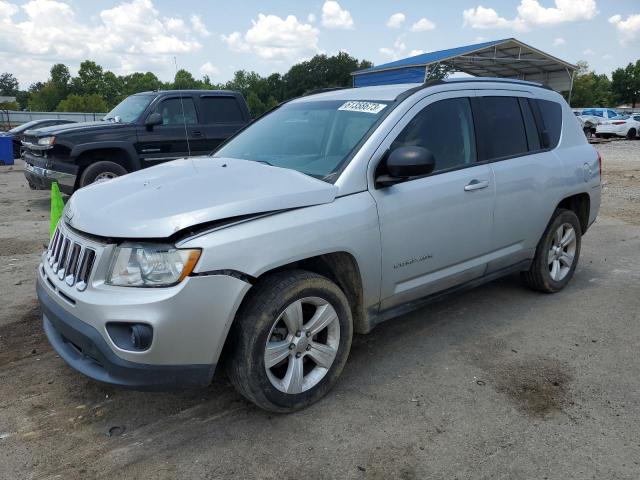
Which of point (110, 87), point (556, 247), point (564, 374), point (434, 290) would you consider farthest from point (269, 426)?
point (110, 87)

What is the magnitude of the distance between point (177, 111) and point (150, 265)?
7447mm

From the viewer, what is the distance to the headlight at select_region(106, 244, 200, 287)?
8.16 feet

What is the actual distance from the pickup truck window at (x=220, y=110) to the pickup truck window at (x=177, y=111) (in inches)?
7.9

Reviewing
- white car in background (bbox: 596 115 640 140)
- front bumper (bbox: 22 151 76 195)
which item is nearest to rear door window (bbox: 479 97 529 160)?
front bumper (bbox: 22 151 76 195)

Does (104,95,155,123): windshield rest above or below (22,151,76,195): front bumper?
→ above

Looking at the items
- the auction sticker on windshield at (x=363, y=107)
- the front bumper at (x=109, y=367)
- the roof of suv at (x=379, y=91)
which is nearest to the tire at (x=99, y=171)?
the roof of suv at (x=379, y=91)

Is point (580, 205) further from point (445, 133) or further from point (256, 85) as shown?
point (256, 85)

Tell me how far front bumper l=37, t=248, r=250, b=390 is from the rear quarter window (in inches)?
129

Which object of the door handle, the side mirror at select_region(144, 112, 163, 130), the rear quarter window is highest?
the side mirror at select_region(144, 112, 163, 130)

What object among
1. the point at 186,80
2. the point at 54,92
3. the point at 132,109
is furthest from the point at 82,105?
the point at 132,109

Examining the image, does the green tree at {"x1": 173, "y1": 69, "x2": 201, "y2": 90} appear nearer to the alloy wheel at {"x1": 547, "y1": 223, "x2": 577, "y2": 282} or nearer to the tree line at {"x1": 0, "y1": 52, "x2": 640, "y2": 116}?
the tree line at {"x1": 0, "y1": 52, "x2": 640, "y2": 116}

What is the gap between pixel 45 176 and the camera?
8.61 metres

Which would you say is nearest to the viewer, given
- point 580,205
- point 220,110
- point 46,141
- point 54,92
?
point 580,205

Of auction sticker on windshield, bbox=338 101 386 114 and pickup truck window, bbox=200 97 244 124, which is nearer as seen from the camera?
auction sticker on windshield, bbox=338 101 386 114
